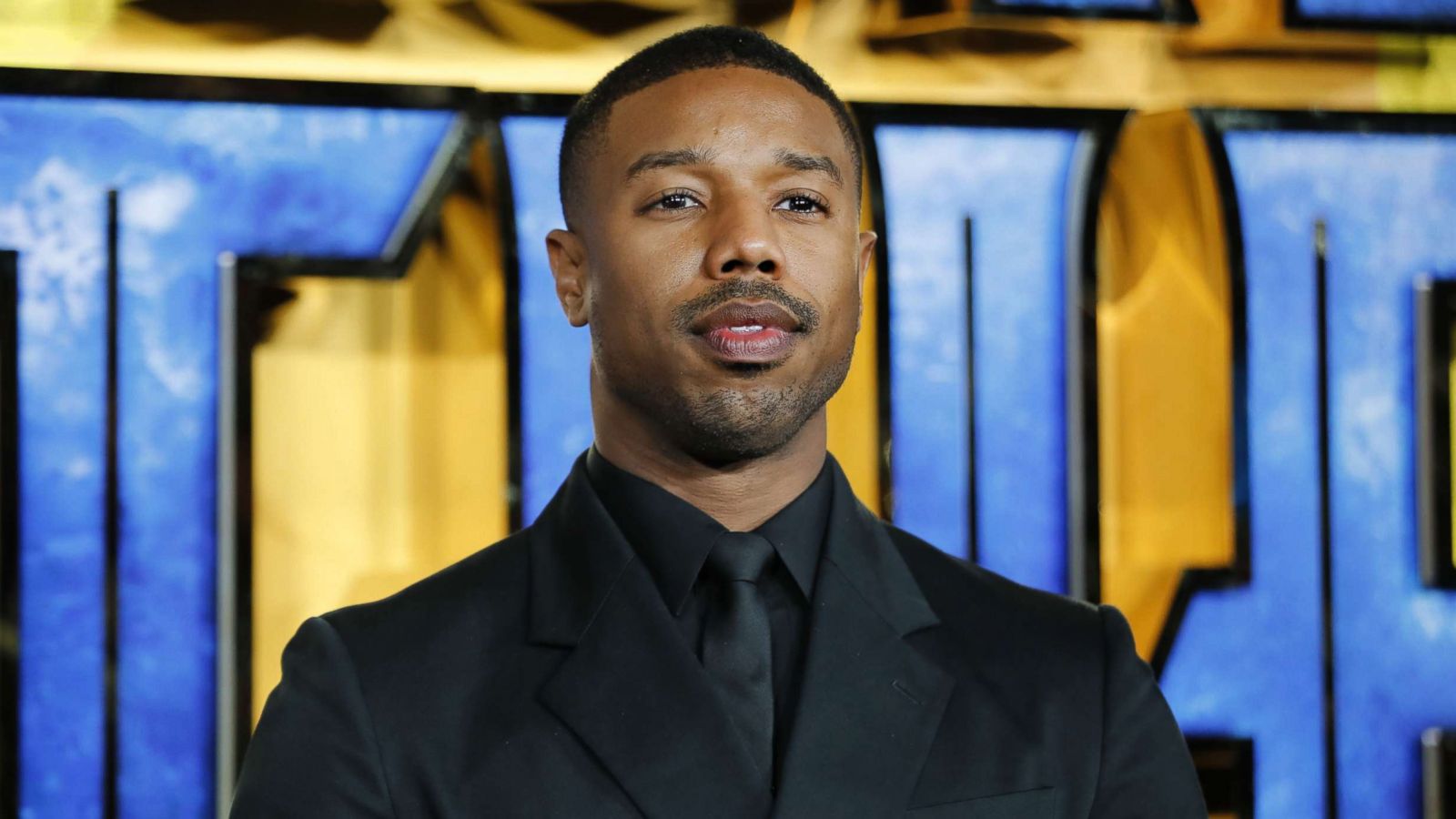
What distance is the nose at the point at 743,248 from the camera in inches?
54.7

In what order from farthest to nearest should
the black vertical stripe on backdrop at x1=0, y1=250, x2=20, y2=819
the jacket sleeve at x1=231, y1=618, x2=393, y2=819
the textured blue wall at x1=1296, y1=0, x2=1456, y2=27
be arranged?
1. the textured blue wall at x1=1296, y1=0, x2=1456, y2=27
2. the black vertical stripe on backdrop at x1=0, y1=250, x2=20, y2=819
3. the jacket sleeve at x1=231, y1=618, x2=393, y2=819

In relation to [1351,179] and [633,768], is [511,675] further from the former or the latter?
[1351,179]

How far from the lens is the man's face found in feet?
4.58

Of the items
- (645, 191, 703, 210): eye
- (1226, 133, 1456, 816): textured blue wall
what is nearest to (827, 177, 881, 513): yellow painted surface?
(1226, 133, 1456, 816): textured blue wall

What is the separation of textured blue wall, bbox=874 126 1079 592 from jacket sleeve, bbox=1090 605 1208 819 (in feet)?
3.27

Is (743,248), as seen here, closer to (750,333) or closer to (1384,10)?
(750,333)

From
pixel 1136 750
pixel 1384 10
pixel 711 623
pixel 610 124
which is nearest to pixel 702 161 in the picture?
pixel 610 124

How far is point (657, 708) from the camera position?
1382 millimetres

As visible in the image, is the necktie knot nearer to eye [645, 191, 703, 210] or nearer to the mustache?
the mustache

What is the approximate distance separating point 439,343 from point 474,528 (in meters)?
0.30

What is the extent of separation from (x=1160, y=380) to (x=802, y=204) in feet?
4.35

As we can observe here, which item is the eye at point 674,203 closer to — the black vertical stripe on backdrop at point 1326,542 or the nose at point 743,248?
the nose at point 743,248

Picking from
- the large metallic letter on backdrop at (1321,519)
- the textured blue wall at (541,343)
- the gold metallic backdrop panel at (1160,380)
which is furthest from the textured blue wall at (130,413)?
the large metallic letter on backdrop at (1321,519)

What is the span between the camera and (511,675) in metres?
1.44
